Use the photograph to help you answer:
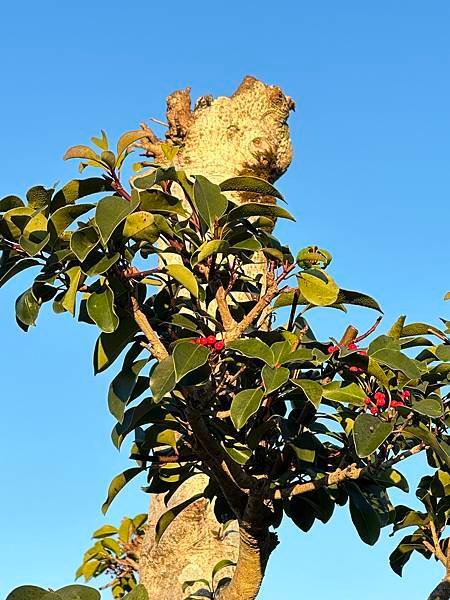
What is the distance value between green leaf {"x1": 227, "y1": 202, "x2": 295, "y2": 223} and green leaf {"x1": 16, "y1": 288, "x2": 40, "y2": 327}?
0.39 metres

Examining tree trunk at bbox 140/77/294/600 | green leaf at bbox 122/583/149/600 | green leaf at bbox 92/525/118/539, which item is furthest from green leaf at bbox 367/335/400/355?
green leaf at bbox 92/525/118/539

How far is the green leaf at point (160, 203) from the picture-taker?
1723 mm

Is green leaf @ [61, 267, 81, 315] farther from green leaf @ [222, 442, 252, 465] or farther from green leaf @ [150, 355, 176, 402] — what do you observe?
green leaf @ [222, 442, 252, 465]

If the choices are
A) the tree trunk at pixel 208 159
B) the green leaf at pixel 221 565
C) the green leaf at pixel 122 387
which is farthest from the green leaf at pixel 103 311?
the tree trunk at pixel 208 159

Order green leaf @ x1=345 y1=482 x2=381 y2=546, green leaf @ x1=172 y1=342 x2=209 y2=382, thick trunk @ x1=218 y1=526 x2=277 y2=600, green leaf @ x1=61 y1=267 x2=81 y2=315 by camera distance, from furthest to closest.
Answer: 1. green leaf @ x1=345 y1=482 x2=381 y2=546
2. thick trunk @ x1=218 y1=526 x2=277 y2=600
3. green leaf @ x1=61 y1=267 x2=81 y2=315
4. green leaf @ x1=172 y1=342 x2=209 y2=382

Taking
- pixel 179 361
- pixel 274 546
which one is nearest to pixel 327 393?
pixel 179 361

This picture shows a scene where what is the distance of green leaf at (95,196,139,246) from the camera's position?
1.55 meters

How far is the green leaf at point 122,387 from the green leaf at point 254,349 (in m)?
0.27

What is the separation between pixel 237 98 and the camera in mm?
3570

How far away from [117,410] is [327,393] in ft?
1.29

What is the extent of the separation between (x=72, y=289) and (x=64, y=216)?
13 centimetres

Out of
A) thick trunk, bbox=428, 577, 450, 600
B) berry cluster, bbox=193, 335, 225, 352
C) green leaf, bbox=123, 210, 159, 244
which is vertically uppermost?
green leaf, bbox=123, 210, 159, 244

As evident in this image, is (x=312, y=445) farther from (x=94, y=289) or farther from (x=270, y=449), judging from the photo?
(x=94, y=289)

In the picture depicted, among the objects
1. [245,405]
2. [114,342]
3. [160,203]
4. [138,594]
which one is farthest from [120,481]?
[138,594]
